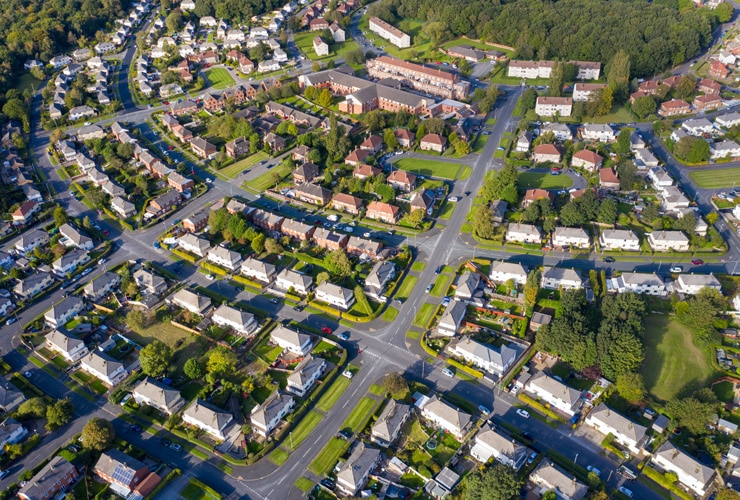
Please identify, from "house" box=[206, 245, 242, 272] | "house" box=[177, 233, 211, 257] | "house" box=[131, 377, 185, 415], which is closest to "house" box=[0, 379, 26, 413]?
"house" box=[131, 377, 185, 415]

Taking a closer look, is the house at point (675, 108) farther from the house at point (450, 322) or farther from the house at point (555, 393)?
the house at point (555, 393)

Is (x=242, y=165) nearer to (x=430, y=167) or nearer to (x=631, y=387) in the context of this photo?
(x=430, y=167)

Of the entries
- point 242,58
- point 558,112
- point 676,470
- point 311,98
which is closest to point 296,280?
point 676,470

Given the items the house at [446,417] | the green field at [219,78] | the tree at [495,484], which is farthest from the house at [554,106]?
the tree at [495,484]

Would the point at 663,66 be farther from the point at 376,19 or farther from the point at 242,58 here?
the point at 242,58

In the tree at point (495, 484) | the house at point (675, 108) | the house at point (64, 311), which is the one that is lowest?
the house at point (64, 311)
